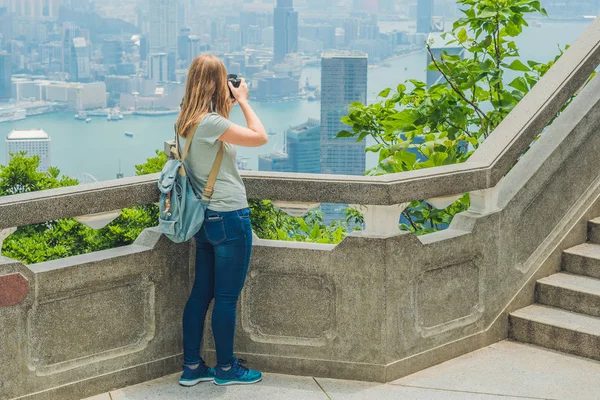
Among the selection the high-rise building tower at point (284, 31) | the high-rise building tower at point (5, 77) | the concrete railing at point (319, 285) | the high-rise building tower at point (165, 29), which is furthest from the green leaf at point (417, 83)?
the high-rise building tower at point (5, 77)

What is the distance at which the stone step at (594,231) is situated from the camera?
6.18 meters

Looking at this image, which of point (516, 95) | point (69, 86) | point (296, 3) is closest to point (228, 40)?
point (69, 86)

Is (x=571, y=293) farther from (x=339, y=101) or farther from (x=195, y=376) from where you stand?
(x=339, y=101)

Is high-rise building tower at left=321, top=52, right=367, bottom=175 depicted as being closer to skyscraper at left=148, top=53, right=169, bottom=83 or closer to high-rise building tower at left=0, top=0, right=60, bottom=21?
skyscraper at left=148, top=53, right=169, bottom=83

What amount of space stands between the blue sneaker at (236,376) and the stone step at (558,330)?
→ 173 cm

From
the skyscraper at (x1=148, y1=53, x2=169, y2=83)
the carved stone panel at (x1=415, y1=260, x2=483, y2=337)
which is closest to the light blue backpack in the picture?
the carved stone panel at (x1=415, y1=260, x2=483, y2=337)

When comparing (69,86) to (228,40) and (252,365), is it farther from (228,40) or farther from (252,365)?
(252,365)

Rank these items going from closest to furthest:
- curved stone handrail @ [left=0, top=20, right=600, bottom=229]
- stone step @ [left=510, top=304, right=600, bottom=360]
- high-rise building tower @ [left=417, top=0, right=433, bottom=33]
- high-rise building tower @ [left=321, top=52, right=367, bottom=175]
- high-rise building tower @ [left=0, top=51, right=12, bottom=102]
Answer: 1. curved stone handrail @ [left=0, top=20, right=600, bottom=229]
2. stone step @ [left=510, top=304, right=600, bottom=360]
3. high-rise building tower @ [left=321, top=52, right=367, bottom=175]
4. high-rise building tower @ [left=417, top=0, right=433, bottom=33]
5. high-rise building tower @ [left=0, top=51, right=12, bottom=102]

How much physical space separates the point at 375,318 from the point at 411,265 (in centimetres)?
35

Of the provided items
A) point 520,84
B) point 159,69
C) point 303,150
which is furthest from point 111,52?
point 520,84

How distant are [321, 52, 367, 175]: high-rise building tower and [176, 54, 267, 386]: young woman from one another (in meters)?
13.4

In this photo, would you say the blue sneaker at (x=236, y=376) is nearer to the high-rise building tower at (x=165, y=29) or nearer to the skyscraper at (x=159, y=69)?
the skyscraper at (x=159, y=69)

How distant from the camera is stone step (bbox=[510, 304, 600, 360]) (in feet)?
17.8

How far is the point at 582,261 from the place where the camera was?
236 inches
